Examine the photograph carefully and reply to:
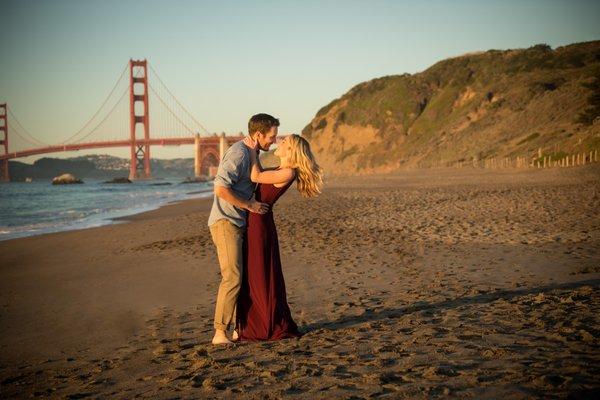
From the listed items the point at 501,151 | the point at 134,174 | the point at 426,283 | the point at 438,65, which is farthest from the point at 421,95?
the point at 426,283

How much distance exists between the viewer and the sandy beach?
3.20 meters

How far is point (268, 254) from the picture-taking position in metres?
4.16

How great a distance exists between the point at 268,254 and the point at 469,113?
5825 cm

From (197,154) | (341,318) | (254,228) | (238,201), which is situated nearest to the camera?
(238,201)

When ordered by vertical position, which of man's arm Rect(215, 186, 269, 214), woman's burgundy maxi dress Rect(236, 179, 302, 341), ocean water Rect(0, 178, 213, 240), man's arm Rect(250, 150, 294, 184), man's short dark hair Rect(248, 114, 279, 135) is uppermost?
man's short dark hair Rect(248, 114, 279, 135)

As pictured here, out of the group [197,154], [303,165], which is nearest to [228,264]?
[303,165]

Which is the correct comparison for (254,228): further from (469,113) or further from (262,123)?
(469,113)

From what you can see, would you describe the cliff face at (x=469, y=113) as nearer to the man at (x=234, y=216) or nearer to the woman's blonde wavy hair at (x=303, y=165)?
the woman's blonde wavy hair at (x=303, y=165)

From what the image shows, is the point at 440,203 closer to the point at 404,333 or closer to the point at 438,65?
the point at 404,333

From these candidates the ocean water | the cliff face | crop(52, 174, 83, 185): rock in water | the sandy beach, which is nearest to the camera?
the sandy beach

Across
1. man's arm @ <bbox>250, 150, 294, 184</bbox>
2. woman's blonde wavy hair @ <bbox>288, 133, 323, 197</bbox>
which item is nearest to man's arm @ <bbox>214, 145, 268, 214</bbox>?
man's arm @ <bbox>250, 150, 294, 184</bbox>

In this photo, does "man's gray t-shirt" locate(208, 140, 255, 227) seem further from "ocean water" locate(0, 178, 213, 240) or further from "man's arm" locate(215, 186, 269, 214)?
"ocean water" locate(0, 178, 213, 240)

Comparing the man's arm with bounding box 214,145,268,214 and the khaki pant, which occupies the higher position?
the man's arm with bounding box 214,145,268,214

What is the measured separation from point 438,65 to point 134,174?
50742mm
